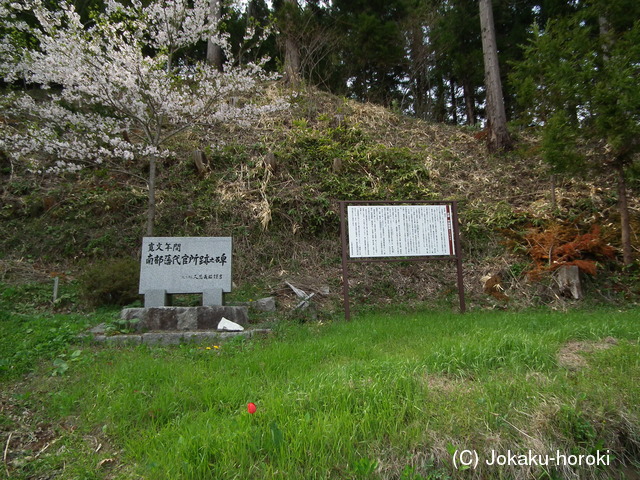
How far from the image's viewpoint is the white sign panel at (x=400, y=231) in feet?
21.2

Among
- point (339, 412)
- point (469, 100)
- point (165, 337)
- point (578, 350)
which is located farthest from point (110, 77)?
point (469, 100)

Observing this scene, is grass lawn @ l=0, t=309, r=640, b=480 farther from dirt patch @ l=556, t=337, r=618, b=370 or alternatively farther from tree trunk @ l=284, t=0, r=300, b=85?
A: tree trunk @ l=284, t=0, r=300, b=85

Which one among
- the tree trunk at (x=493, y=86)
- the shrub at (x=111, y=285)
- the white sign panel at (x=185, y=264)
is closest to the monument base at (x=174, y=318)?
the white sign panel at (x=185, y=264)

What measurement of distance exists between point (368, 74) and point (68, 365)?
56.8 feet

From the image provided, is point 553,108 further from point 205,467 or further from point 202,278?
point 205,467

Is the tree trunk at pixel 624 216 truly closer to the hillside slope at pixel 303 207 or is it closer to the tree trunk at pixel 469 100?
the hillside slope at pixel 303 207

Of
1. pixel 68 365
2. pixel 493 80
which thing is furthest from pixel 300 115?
pixel 68 365

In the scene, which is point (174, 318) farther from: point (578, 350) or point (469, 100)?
point (469, 100)

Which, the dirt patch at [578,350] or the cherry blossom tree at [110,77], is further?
the cherry blossom tree at [110,77]

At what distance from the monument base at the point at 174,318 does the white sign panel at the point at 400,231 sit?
7.81 ft

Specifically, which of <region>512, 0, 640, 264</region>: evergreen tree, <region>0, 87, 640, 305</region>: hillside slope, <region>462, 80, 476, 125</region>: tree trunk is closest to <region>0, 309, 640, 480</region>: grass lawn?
<region>0, 87, 640, 305</region>: hillside slope

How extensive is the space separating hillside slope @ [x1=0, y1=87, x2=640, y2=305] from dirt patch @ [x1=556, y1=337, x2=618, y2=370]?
3426 millimetres

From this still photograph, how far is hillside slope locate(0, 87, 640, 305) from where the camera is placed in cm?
828

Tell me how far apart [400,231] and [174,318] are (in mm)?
3860
